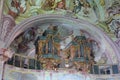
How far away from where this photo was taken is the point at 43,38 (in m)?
14.1

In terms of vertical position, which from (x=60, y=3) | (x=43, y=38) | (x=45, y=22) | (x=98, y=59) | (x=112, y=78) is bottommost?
(x=112, y=78)

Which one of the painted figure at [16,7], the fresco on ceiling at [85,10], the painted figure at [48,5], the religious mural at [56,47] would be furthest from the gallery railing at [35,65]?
the painted figure at [48,5]

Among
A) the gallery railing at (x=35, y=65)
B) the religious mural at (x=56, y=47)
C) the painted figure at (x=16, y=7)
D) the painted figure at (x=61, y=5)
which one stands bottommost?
the gallery railing at (x=35, y=65)

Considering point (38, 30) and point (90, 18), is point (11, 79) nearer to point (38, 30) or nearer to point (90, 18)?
point (38, 30)

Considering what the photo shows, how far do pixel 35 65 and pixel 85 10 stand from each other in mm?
4512

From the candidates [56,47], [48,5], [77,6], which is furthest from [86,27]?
[48,5]

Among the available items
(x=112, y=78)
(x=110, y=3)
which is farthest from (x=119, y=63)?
(x=110, y=3)

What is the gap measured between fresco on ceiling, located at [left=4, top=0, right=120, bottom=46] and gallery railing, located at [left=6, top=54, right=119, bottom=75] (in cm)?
162

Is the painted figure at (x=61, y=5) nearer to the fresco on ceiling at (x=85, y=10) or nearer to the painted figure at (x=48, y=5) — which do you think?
the fresco on ceiling at (x=85, y=10)

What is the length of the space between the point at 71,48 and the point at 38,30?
2.13m

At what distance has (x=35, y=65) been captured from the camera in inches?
529

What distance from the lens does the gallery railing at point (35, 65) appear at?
42.6 ft

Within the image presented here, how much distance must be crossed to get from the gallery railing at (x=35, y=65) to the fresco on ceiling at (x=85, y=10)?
5.33 feet

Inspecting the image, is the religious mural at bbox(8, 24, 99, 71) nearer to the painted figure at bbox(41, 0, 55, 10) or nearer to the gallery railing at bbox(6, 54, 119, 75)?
the gallery railing at bbox(6, 54, 119, 75)
